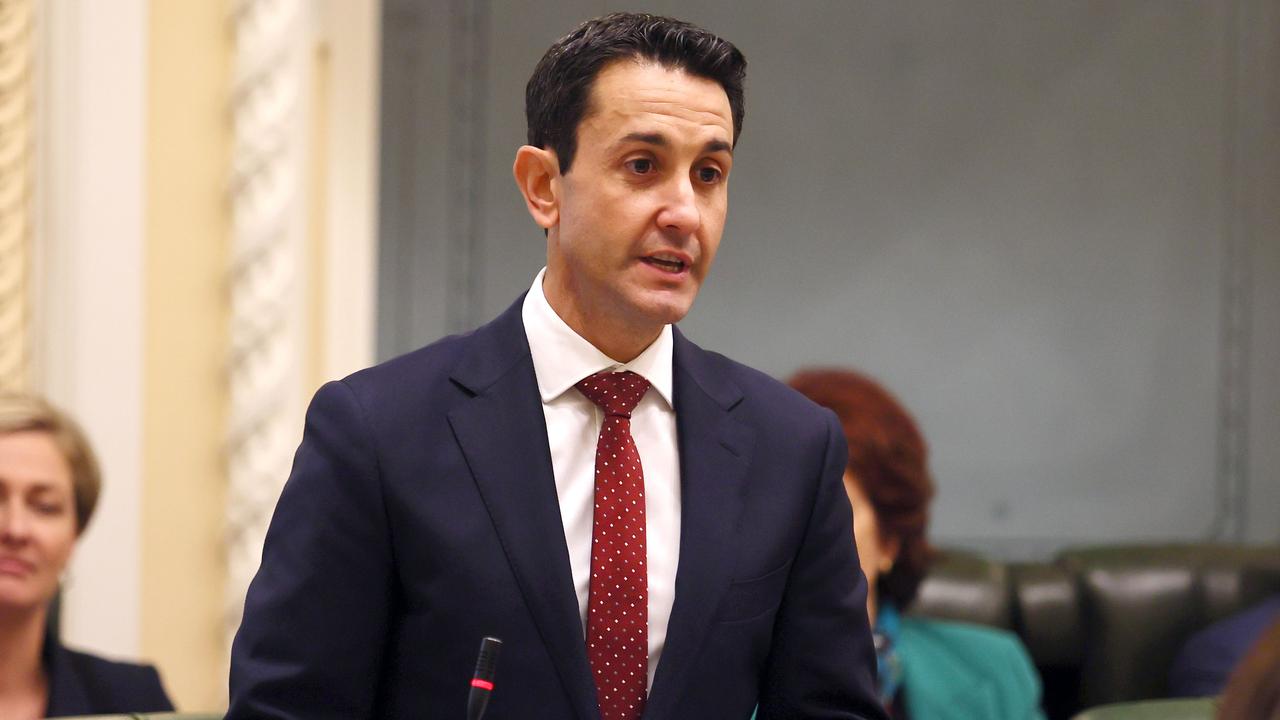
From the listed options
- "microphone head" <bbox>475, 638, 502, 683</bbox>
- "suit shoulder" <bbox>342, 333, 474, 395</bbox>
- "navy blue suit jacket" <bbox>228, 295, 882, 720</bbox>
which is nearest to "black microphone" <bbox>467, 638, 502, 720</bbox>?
"microphone head" <bbox>475, 638, 502, 683</bbox>

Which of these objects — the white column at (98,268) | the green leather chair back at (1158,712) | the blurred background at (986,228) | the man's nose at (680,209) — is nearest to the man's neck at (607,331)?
the man's nose at (680,209)

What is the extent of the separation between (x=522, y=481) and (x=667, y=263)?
9.5 inches

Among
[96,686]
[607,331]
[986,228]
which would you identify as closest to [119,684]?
[96,686]

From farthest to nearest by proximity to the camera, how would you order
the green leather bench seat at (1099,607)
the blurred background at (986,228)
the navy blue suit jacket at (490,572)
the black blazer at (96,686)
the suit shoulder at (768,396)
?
the blurred background at (986,228) < the green leather bench seat at (1099,607) < the black blazer at (96,686) < the suit shoulder at (768,396) < the navy blue suit jacket at (490,572)

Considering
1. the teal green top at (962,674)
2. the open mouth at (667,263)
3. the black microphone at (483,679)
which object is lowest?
the teal green top at (962,674)

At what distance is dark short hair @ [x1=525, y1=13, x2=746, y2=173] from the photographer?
4.61 ft

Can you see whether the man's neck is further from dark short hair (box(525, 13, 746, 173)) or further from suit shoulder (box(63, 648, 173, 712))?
suit shoulder (box(63, 648, 173, 712))

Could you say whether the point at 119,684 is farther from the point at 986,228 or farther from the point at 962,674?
the point at 986,228

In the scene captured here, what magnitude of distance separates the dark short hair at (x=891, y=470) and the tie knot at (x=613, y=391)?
1.18 metres

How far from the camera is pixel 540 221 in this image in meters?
1.46

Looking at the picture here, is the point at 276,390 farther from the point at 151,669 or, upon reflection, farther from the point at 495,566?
the point at 495,566

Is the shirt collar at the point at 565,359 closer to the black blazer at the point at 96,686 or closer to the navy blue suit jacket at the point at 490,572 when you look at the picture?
the navy blue suit jacket at the point at 490,572

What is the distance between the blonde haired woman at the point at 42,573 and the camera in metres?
2.21

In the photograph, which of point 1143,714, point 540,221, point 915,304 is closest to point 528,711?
point 540,221
